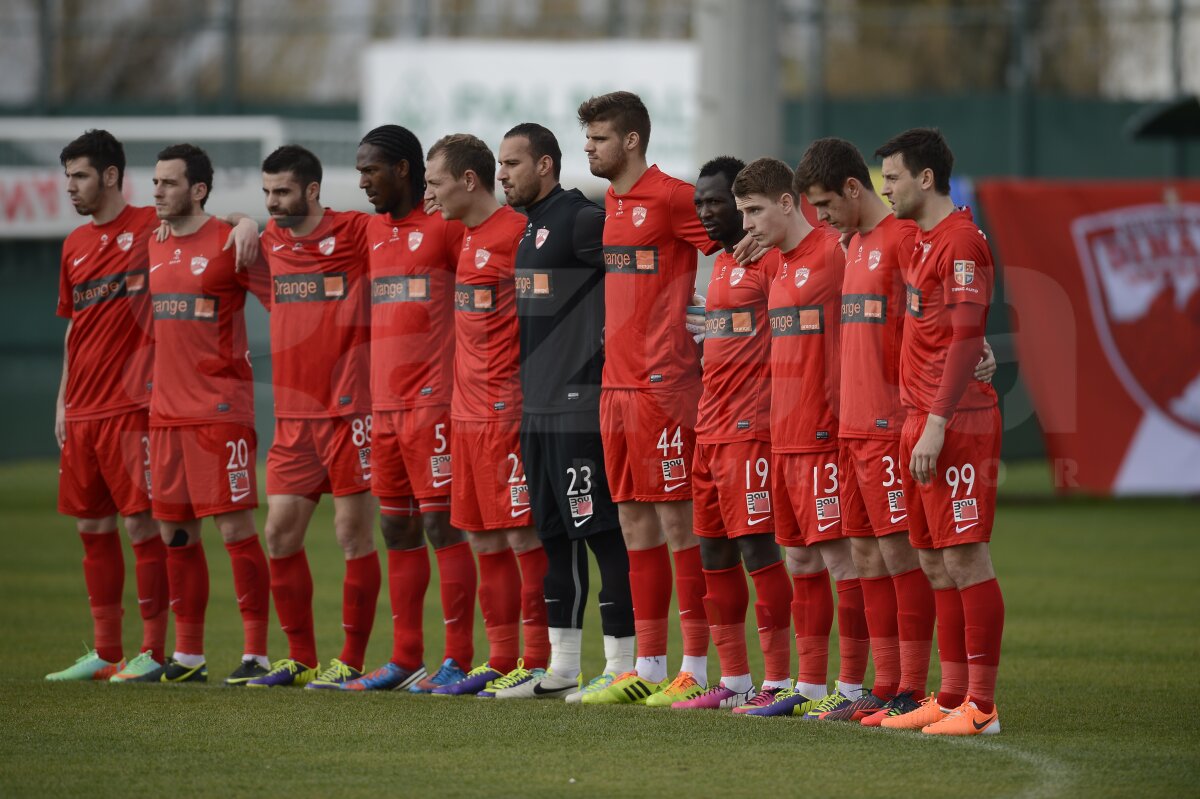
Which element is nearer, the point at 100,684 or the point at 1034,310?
the point at 100,684

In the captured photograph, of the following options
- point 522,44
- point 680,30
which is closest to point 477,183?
point 522,44

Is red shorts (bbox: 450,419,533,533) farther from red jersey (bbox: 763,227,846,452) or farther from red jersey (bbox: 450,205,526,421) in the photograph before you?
red jersey (bbox: 763,227,846,452)

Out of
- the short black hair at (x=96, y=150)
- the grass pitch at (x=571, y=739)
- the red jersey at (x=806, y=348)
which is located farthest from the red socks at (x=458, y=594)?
the short black hair at (x=96, y=150)

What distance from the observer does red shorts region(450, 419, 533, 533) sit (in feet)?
24.4

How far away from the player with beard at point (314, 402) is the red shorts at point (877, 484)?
2.24m

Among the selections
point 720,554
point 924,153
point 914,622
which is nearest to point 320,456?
point 720,554

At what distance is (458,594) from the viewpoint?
768cm

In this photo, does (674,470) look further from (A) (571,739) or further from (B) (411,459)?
(A) (571,739)

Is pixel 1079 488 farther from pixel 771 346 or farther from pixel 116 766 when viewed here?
pixel 116 766

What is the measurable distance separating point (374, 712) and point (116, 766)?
127 cm

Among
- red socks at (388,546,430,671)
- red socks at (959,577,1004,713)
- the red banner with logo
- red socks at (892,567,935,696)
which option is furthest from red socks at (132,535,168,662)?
the red banner with logo

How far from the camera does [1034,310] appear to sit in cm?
1585

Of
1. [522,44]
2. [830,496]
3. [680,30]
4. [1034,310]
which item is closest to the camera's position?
[830,496]

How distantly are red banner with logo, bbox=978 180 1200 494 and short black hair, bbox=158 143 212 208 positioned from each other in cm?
924
